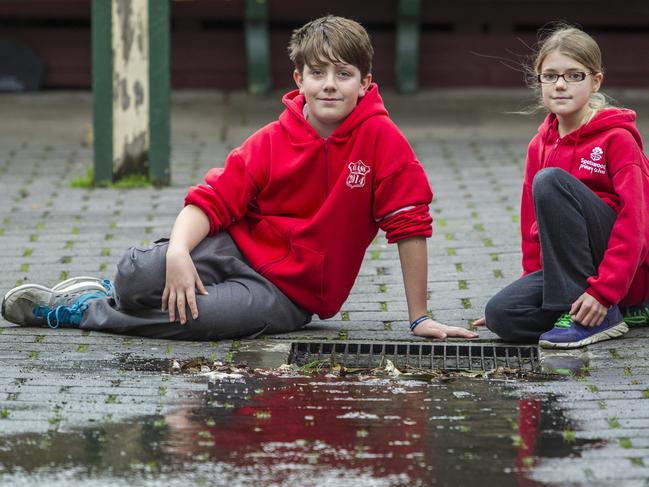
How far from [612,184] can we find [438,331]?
812mm

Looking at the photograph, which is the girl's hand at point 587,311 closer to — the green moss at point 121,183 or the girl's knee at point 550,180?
the girl's knee at point 550,180

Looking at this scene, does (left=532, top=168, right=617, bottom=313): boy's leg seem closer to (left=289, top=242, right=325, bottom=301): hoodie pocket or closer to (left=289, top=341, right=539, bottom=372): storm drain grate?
(left=289, top=341, right=539, bottom=372): storm drain grate

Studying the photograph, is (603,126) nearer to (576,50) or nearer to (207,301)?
(576,50)

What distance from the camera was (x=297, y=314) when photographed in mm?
5008

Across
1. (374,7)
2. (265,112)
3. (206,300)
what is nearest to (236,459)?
(206,300)

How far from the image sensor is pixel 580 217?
468 centimetres

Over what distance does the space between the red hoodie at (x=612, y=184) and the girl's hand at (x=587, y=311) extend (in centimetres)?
2

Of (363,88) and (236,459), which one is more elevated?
(363,88)

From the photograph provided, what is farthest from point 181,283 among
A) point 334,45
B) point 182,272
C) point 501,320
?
point 501,320

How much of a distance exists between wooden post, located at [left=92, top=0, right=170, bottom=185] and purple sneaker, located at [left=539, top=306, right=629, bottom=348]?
400 cm

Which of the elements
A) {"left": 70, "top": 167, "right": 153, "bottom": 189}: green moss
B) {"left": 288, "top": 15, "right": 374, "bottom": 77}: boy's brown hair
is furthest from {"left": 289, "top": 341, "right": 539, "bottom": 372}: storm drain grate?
{"left": 70, "top": 167, "right": 153, "bottom": 189}: green moss

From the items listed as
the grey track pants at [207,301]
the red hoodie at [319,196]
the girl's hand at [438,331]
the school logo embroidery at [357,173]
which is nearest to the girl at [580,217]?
the girl's hand at [438,331]

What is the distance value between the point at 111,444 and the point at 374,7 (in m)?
9.06

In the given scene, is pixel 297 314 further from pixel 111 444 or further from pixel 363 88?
pixel 111 444
